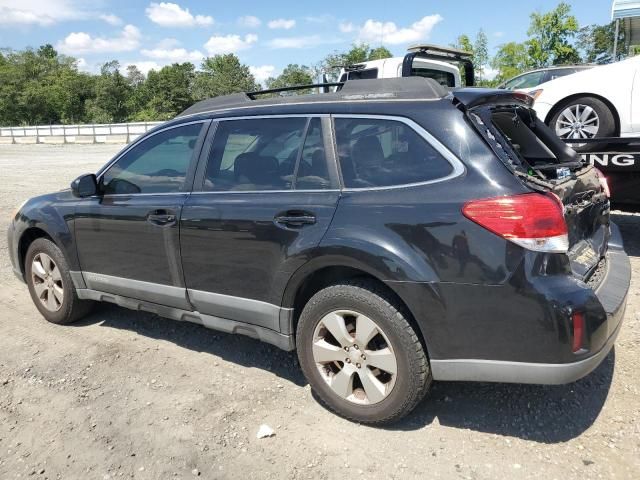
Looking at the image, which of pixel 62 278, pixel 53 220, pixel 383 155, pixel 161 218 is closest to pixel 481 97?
pixel 383 155

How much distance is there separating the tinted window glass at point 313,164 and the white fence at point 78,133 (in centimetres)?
2955

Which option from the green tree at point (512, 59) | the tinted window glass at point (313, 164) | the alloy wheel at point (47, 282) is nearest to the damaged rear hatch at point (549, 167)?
the tinted window glass at point (313, 164)

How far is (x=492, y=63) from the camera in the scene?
1576 inches

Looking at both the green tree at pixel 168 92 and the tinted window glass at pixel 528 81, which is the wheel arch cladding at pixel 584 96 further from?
the green tree at pixel 168 92

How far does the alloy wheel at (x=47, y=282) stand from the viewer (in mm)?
4562

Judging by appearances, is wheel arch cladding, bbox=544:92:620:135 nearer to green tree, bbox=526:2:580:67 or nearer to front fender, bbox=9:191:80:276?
front fender, bbox=9:191:80:276

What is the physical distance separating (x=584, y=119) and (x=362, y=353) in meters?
5.25

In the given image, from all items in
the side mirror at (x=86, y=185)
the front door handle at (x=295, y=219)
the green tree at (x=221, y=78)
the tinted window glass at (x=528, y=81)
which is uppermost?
the green tree at (x=221, y=78)

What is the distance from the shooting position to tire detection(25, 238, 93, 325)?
14.6ft

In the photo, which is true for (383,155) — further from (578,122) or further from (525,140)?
(578,122)

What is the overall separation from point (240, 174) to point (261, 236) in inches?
20.1

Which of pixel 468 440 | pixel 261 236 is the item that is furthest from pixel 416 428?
pixel 261 236

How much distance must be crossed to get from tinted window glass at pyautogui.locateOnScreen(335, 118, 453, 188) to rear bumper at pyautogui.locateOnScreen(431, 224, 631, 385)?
0.93 m

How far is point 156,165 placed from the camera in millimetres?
3885
